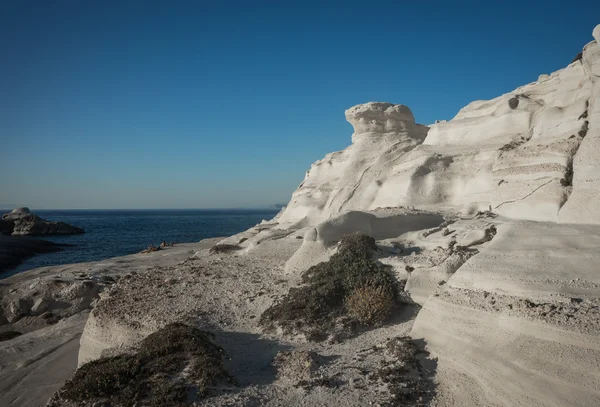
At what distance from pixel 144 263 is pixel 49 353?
1254cm

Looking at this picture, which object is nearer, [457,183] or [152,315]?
[152,315]

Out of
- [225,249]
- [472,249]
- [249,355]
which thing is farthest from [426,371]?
[225,249]

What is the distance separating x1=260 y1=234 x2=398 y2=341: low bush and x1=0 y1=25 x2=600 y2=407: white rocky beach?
0.07 meters

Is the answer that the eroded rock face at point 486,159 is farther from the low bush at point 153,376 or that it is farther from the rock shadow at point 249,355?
the low bush at point 153,376

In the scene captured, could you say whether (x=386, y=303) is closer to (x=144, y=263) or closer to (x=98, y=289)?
(x=98, y=289)

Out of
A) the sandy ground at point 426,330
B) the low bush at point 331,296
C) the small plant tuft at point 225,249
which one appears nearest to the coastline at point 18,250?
the small plant tuft at point 225,249

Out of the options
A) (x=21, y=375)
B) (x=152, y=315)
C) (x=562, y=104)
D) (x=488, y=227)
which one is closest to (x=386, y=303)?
(x=488, y=227)

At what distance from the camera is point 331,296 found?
12.5 m

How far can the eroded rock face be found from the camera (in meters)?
15.4

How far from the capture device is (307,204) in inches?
1251

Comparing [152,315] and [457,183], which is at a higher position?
[457,183]

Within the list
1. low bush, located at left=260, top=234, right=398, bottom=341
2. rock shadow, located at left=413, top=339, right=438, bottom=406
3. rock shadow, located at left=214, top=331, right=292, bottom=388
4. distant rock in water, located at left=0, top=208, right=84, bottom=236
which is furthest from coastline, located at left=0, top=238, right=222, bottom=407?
distant rock in water, located at left=0, top=208, right=84, bottom=236

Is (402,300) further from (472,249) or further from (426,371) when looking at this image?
(426,371)

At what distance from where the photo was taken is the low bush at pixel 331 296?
1131 cm
